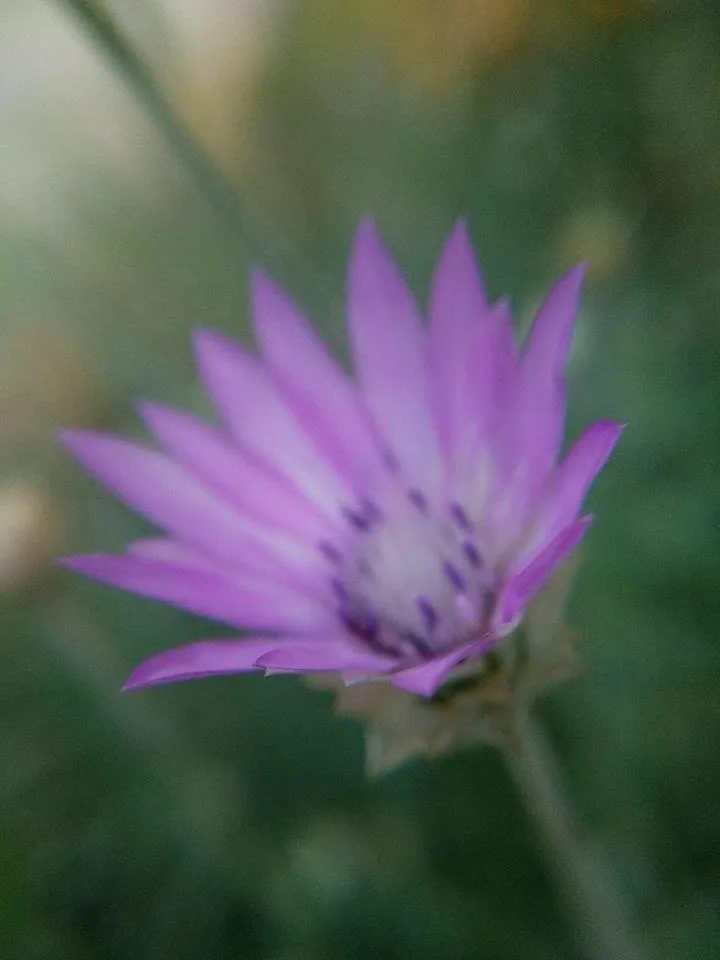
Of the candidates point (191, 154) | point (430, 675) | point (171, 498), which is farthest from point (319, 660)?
point (191, 154)

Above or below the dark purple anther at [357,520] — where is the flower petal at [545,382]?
below

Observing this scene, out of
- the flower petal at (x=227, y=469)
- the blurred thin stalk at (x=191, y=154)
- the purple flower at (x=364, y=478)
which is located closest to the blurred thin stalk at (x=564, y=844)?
the purple flower at (x=364, y=478)

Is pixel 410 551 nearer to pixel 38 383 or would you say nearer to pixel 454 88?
pixel 38 383

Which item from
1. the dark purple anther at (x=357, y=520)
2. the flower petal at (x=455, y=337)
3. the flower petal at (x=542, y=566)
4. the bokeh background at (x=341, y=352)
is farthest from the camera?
the bokeh background at (x=341, y=352)

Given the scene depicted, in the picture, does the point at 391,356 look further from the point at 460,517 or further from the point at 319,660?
the point at 319,660

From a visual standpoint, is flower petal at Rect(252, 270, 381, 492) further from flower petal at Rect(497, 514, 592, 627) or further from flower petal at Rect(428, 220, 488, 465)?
flower petal at Rect(497, 514, 592, 627)

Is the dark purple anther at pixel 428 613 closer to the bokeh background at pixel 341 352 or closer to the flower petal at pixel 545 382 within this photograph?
the flower petal at pixel 545 382
